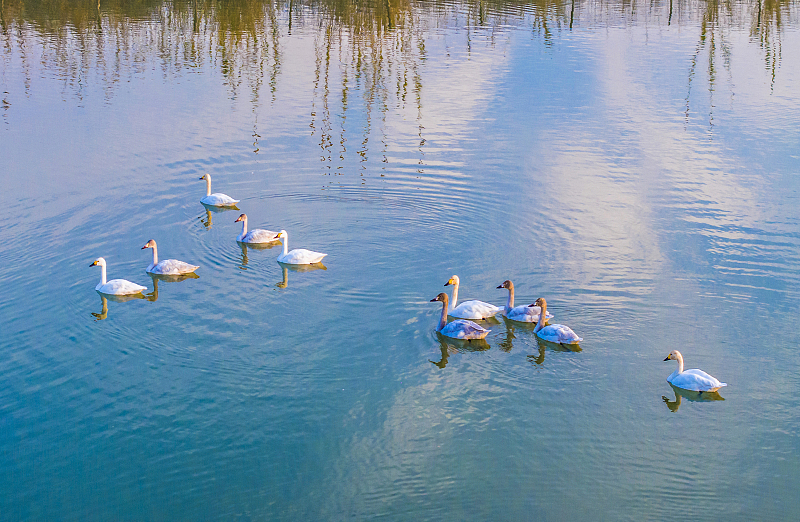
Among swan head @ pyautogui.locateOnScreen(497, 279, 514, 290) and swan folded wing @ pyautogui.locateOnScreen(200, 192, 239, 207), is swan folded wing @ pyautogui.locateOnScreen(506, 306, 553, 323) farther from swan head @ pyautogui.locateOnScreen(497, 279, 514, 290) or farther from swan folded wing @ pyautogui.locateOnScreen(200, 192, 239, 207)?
swan folded wing @ pyautogui.locateOnScreen(200, 192, 239, 207)

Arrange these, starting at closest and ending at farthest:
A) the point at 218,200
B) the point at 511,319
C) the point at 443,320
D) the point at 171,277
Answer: the point at 443,320, the point at 511,319, the point at 171,277, the point at 218,200

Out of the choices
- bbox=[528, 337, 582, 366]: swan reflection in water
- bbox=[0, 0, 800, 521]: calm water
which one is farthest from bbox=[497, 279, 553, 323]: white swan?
bbox=[528, 337, 582, 366]: swan reflection in water

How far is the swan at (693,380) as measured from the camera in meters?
9.59

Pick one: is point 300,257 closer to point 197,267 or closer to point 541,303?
point 197,267

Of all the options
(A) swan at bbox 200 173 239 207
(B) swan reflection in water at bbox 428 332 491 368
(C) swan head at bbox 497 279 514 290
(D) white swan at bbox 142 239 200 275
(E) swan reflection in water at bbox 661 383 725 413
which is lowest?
(E) swan reflection in water at bbox 661 383 725 413

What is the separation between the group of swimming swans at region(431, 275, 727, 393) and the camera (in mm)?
9844

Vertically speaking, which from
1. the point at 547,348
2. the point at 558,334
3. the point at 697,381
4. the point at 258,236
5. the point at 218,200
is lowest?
the point at 547,348

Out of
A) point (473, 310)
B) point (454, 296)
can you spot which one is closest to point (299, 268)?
point (454, 296)

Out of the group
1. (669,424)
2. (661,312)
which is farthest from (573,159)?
(669,424)

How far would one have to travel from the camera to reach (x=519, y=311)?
11516 mm

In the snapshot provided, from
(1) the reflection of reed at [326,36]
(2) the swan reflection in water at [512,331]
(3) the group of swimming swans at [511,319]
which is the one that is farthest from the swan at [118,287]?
(1) the reflection of reed at [326,36]

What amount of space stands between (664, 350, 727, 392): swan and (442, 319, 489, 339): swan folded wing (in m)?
2.61

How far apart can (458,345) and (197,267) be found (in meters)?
4.83

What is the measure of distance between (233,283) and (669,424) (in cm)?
700
